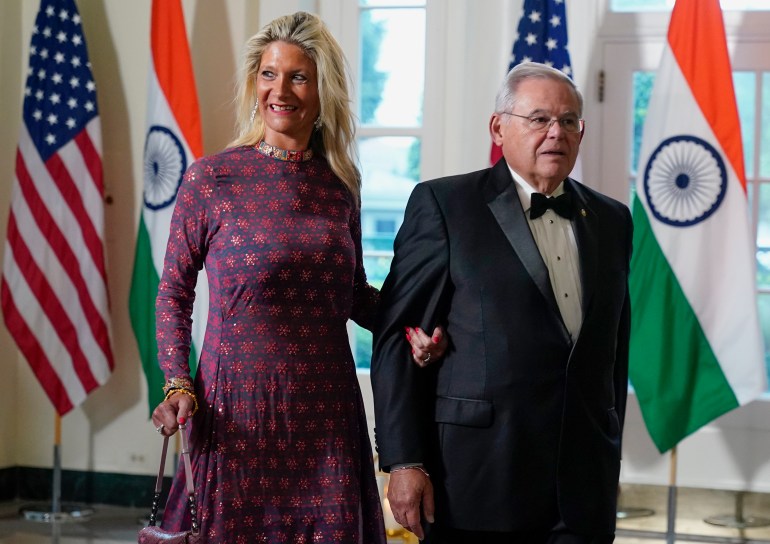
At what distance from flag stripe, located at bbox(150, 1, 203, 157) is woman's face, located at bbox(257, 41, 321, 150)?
2.52 metres

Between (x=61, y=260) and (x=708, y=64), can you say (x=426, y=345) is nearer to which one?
(x=708, y=64)

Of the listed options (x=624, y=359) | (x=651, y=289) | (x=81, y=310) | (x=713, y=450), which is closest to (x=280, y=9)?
(x=81, y=310)

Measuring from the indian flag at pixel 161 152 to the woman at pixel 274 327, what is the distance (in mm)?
2433

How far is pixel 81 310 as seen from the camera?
512cm

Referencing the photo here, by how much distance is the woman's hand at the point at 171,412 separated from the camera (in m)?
2.32

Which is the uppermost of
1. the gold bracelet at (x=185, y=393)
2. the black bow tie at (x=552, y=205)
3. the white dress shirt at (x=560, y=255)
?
the black bow tie at (x=552, y=205)

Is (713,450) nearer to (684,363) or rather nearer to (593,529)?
(684,363)

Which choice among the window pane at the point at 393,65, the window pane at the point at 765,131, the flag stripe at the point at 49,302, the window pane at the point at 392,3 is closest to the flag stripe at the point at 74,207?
the flag stripe at the point at 49,302

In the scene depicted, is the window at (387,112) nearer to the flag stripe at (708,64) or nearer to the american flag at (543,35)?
the american flag at (543,35)

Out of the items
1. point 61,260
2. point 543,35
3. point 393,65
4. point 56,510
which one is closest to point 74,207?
point 61,260

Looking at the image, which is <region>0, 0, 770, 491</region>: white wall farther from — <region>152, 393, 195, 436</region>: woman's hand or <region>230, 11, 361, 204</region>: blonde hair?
<region>152, 393, 195, 436</region>: woman's hand

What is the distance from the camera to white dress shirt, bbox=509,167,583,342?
86.8 inches

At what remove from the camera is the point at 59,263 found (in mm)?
5117

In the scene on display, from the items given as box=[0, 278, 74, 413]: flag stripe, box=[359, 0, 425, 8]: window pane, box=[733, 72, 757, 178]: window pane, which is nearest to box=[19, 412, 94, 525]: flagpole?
box=[0, 278, 74, 413]: flag stripe
